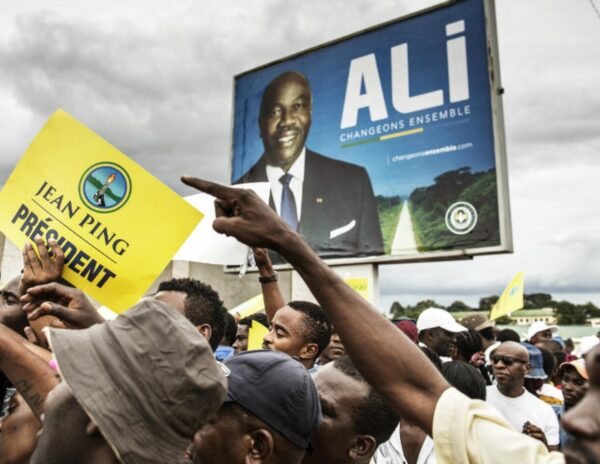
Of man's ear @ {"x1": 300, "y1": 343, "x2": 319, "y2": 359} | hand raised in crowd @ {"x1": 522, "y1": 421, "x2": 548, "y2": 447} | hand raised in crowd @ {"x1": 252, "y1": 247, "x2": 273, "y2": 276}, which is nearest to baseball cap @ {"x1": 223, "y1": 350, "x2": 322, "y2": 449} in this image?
man's ear @ {"x1": 300, "y1": 343, "x2": 319, "y2": 359}

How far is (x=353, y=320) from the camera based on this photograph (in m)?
1.52

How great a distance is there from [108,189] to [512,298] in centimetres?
672

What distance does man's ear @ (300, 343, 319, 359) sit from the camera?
3.17 metres

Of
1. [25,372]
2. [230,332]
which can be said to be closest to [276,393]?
[25,372]

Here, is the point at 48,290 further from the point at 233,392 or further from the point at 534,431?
the point at 534,431

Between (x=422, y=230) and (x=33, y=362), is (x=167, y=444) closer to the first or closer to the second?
(x=33, y=362)

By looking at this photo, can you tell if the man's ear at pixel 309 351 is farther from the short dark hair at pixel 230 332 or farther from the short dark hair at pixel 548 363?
the short dark hair at pixel 548 363

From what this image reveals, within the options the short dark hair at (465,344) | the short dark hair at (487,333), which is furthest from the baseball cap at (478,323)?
the short dark hair at (465,344)

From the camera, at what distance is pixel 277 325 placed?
3.21 metres

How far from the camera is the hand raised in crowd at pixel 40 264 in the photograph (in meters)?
2.13

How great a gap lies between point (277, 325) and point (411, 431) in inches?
39.0

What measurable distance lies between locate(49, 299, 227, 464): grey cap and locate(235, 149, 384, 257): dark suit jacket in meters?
6.29

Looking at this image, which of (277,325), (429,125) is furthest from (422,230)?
(277,325)

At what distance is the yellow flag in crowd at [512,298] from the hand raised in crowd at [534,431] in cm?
375
